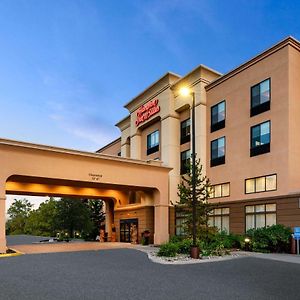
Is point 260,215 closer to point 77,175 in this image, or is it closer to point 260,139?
point 260,139

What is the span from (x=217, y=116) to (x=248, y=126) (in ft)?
13.0

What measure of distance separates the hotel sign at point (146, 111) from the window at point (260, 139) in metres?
12.1

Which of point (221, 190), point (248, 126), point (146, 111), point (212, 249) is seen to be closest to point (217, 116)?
point (248, 126)

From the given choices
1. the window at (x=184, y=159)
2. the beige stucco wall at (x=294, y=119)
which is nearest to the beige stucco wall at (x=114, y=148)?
the window at (x=184, y=159)

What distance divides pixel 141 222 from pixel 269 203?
43.9ft

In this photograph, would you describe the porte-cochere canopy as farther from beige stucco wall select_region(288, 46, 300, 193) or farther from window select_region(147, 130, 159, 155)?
beige stucco wall select_region(288, 46, 300, 193)

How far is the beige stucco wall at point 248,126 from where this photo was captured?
24.7m

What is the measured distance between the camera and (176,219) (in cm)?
3362

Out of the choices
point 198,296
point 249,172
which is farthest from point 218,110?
point 198,296

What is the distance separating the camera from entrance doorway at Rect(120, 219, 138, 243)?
35.1 m

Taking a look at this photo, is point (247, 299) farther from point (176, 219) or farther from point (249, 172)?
point (176, 219)

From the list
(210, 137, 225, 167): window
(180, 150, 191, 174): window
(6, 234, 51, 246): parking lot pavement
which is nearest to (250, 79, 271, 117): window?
(210, 137, 225, 167): window

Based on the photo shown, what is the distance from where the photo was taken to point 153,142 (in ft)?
126

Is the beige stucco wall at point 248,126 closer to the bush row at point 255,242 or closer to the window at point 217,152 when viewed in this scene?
the window at point 217,152
